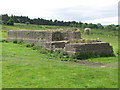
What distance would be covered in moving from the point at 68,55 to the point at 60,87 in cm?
1149

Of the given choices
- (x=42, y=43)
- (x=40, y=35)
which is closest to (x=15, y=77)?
(x=42, y=43)

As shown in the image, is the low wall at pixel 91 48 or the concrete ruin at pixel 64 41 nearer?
the low wall at pixel 91 48

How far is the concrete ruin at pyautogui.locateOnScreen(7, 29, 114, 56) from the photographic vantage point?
2307 centimetres

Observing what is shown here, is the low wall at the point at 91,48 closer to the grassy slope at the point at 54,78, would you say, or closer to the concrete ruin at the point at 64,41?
the concrete ruin at the point at 64,41

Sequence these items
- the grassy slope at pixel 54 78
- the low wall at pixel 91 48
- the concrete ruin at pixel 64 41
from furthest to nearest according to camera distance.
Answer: the concrete ruin at pixel 64 41 < the low wall at pixel 91 48 < the grassy slope at pixel 54 78

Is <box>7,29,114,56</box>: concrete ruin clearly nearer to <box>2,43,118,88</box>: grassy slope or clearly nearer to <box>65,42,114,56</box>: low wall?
<box>65,42,114,56</box>: low wall

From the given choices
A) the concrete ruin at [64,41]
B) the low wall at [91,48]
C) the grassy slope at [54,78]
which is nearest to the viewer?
the grassy slope at [54,78]

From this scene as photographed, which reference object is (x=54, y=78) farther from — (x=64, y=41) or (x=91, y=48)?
(x=64, y=41)

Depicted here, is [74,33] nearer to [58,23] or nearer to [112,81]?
[112,81]

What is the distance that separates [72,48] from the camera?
74.1 ft

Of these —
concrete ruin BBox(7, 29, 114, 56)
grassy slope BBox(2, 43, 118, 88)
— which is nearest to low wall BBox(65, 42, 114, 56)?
concrete ruin BBox(7, 29, 114, 56)

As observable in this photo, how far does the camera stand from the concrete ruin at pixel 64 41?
23072mm

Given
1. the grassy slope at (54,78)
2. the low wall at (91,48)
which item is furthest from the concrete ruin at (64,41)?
the grassy slope at (54,78)

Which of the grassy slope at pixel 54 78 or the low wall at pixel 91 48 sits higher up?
the low wall at pixel 91 48
